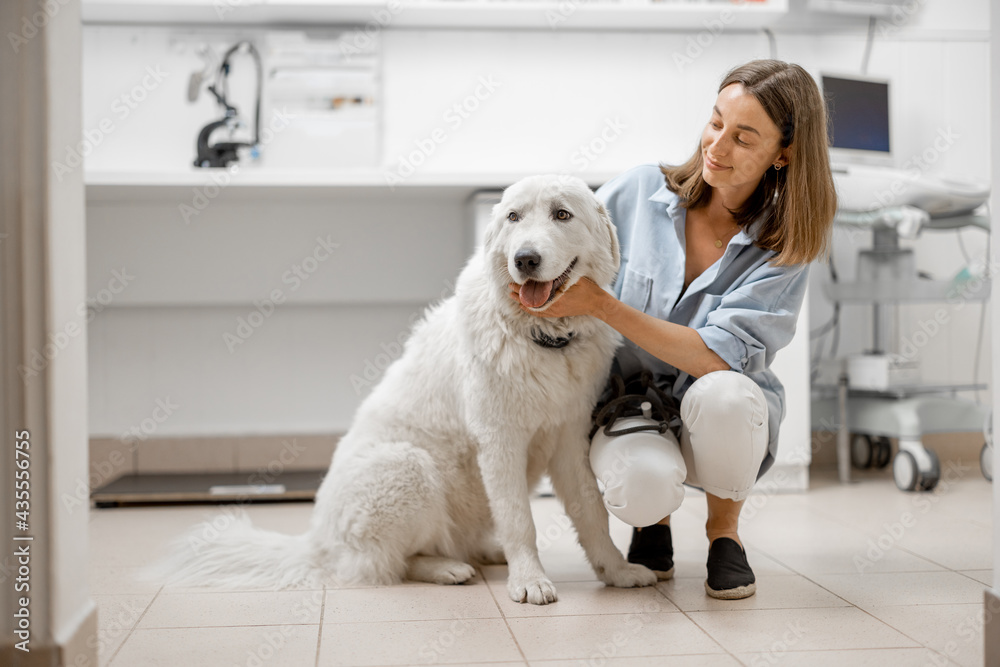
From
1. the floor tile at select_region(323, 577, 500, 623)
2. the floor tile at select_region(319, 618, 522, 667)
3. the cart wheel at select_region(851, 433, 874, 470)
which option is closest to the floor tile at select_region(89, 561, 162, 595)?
the floor tile at select_region(323, 577, 500, 623)

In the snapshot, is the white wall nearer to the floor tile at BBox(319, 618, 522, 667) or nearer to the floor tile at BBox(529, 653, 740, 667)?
the floor tile at BBox(319, 618, 522, 667)

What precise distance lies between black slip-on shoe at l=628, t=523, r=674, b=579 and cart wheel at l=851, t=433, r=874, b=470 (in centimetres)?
197

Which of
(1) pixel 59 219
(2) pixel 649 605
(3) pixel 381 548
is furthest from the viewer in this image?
(3) pixel 381 548

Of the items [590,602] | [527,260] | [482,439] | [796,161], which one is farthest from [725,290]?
[590,602]

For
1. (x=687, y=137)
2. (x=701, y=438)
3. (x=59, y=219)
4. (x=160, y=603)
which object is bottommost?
(x=160, y=603)

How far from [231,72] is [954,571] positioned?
10.6 feet

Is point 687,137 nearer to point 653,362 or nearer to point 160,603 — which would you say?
point 653,362

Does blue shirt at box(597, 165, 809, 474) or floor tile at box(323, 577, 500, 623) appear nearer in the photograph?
floor tile at box(323, 577, 500, 623)

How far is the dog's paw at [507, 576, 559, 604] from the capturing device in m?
1.81

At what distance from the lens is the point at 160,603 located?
6.07ft

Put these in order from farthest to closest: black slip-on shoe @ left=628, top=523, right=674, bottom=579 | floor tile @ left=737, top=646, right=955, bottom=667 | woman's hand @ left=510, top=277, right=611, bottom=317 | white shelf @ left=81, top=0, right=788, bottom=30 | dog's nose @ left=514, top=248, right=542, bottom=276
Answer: white shelf @ left=81, top=0, right=788, bottom=30
black slip-on shoe @ left=628, top=523, right=674, bottom=579
woman's hand @ left=510, top=277, right=611, bottom=317
dog's nose @ left=514, top=248, right=542, bottom=276
floor tile @ left=737, top=646, right=955, bottom=667

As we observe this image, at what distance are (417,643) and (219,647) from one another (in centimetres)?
38

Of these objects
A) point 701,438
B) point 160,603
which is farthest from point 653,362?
point 160,603

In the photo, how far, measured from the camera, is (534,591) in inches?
71.3
